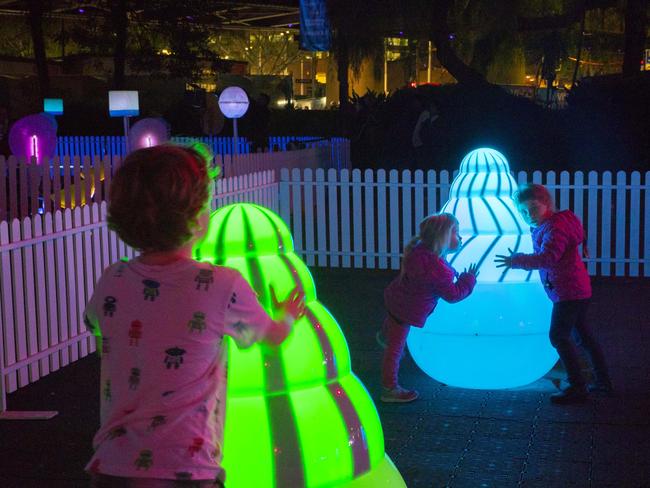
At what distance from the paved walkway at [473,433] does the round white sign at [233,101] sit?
35.1 ft

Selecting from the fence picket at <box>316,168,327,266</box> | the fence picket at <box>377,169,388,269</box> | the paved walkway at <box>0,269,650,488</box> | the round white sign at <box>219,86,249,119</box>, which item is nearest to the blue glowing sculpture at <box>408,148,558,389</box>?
the paved walkway at <box>0,269,650,488</box>

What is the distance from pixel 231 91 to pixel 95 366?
1094 centimetres

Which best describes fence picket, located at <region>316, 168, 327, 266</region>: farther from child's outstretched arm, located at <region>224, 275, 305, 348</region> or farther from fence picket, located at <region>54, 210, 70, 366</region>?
child's outstretched arm, located at <region>224, 275, 305, 348</region>

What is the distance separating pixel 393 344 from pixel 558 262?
121cm

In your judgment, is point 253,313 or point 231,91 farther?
point 231,91

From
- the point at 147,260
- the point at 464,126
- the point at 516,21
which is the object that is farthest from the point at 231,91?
the point at 147,260

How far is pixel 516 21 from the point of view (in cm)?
2495

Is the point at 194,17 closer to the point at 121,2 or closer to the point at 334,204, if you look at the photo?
the point at 121,2

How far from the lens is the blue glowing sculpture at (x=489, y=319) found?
6.61 m

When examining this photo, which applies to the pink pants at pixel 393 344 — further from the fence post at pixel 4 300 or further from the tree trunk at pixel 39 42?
the tree trunk at pixel 39 42

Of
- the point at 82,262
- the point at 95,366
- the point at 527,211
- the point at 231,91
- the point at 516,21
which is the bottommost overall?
the point at 95,366

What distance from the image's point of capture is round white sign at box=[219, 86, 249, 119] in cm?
1839

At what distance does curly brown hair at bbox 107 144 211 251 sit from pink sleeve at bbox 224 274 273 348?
0.67 feet

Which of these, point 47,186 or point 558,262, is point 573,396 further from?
point 47,186
